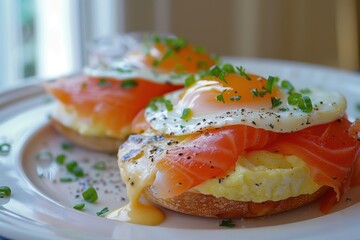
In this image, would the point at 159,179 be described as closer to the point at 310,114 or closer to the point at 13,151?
the point at 310,114

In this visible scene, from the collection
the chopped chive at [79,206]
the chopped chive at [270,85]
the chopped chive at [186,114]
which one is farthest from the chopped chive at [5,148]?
the chopped chive at [270,85]

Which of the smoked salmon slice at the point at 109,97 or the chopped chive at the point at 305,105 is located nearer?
the chopped chive at the point at 305,105

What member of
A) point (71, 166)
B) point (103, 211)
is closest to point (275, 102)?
point (103, 211)

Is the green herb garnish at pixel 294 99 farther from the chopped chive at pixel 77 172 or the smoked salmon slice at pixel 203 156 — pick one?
the chopped chive at pixel 77 172

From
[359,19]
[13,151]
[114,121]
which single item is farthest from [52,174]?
[359,19]

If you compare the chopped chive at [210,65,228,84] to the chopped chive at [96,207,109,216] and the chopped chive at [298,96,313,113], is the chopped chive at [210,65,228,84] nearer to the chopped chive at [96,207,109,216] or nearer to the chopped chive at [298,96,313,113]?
the chopped chive at [298,96,313,113]

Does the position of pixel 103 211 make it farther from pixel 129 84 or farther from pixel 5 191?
pixel 129 84

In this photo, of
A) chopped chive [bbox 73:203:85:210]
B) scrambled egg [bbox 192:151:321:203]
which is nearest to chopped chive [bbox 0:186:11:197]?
chopped chive [bbox 73:203:85:210]
